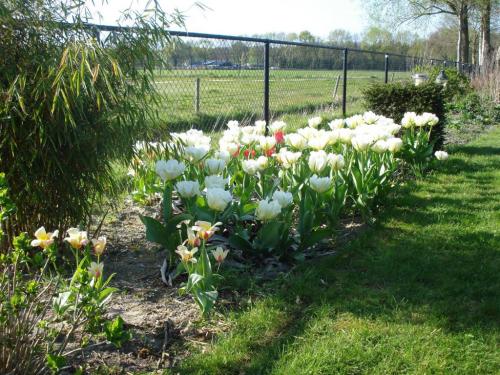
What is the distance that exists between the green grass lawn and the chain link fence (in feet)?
5.46

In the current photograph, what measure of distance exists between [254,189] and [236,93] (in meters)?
3.37

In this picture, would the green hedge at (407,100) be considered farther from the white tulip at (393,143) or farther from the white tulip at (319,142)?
the white tulip at (319,142)

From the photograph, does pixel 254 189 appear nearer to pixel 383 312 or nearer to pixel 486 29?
pixel 383 312

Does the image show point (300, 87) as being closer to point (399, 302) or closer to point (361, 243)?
point (361, 243)

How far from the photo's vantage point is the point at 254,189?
166 inches

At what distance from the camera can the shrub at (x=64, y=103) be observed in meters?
2.86

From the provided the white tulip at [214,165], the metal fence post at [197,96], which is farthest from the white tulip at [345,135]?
the metal fence post at [197,96]

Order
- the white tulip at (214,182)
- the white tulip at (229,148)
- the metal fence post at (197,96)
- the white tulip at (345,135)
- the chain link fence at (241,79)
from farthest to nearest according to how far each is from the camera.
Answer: the metal fence post at (197,96) → the chain link fence at (241,79) → the white tulip at (345,135) → the white tulip at (229,148) → the white tulip at (214,182)

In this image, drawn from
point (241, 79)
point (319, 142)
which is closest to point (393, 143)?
point (319, 142)

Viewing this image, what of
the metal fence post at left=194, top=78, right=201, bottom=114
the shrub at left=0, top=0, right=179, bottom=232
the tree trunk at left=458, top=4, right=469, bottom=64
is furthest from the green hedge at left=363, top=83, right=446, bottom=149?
the tree trunk at left=458, top=4, right=469, bottom=64

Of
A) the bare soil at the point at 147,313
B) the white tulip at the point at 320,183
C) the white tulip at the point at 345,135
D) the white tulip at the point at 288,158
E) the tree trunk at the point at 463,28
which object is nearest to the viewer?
the bare soil at the point at 147,313

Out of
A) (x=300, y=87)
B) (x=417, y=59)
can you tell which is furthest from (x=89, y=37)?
(x=417, y=59)

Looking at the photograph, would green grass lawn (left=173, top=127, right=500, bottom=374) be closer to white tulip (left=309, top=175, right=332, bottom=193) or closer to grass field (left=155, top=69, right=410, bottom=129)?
white tulip (left=309, top=175, right=332, bottom=193)

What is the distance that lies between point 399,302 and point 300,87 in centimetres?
753
